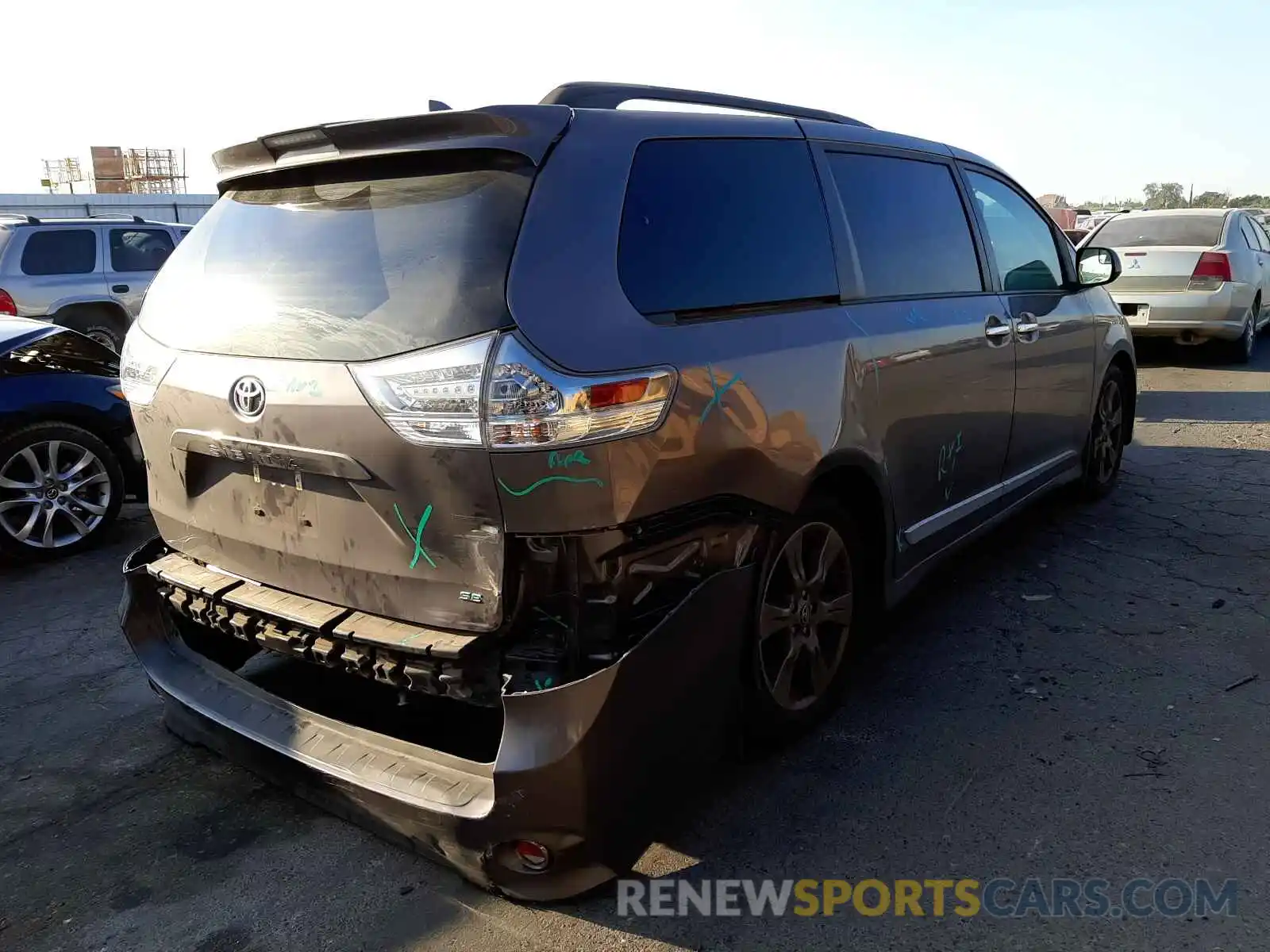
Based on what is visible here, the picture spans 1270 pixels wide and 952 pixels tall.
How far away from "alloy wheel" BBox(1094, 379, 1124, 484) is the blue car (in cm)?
536

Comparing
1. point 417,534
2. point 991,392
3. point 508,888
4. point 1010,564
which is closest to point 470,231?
point 417,534

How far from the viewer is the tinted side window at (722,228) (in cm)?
256

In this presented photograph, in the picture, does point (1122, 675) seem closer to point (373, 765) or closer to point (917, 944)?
point (917, 944)

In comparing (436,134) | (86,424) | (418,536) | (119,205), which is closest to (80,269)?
(86,424)

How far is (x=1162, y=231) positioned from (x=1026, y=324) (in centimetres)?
827

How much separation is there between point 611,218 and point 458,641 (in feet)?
3.66

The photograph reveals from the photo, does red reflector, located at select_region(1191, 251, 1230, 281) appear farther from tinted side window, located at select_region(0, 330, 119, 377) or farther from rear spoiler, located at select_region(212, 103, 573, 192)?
tinted side window, located at select_region(0, 330, 119, 377)

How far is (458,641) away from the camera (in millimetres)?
2336

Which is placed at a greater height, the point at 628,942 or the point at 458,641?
the point at 458,641

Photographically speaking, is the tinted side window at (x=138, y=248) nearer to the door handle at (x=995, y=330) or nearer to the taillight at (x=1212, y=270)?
the door handle at (x=995, y=330)

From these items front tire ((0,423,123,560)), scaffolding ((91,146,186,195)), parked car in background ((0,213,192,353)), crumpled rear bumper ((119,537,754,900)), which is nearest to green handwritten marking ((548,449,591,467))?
crumpled rear bumper ((119,537,754,900))

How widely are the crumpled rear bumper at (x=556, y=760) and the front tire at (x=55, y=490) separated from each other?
123 inches

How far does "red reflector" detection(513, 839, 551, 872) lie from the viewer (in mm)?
2266

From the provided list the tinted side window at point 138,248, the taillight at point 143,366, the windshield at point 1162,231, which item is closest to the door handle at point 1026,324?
the taillight at point 143,366
